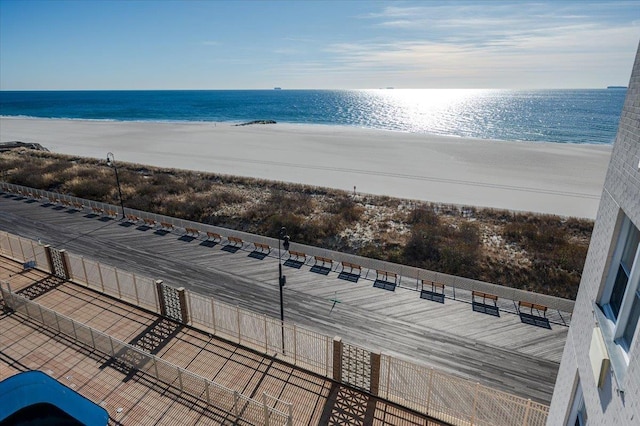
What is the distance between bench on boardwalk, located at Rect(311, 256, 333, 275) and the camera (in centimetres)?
2086

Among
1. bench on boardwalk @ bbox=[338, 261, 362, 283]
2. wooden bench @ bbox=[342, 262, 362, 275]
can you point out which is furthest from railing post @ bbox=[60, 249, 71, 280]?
wooden bench @ bbox=[342, 262, 362, 275]

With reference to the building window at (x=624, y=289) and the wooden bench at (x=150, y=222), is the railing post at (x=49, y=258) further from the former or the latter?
the building window at (x=624, y=289)

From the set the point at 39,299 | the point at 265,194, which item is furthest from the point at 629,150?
the point at 265,194

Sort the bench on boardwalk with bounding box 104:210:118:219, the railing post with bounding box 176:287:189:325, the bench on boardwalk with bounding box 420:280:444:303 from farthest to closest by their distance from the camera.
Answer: the bench on boardwalk with bounding box 104:210:118:219 < the bench on boardwalk with bounding box 420:280:444:303 < the railing post with bounding box 176:287:189:325

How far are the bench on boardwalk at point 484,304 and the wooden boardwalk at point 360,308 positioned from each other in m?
0.27

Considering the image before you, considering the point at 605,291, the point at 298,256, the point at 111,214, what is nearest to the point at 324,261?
the point at 298,256

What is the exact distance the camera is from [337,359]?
37.3 ft

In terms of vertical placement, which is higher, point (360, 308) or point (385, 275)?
point (385, 275)

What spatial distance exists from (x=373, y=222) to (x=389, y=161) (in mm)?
26871

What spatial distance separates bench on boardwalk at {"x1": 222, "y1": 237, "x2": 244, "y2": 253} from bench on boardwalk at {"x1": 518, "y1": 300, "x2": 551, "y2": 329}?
15.7m

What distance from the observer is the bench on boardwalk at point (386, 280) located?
19266 millimetres

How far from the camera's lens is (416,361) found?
46.7 feet

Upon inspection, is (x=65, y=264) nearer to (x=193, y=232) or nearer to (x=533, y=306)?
(x=193, y=232)

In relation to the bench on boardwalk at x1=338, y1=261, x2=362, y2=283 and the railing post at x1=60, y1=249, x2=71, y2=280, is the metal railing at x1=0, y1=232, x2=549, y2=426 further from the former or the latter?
the bench on boardwalk at x1=338, y1=261, x2=362, y2=283
